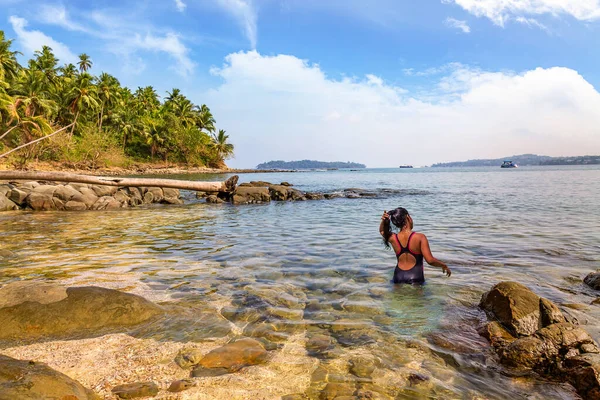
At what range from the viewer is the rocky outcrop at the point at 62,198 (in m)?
17.4

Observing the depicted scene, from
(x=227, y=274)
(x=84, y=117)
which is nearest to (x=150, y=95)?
(x=84, y=117)

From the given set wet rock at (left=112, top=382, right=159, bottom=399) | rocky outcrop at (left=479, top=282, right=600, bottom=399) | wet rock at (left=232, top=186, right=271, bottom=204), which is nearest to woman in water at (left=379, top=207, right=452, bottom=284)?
rocky outcrop at (left=479, top=282, right=600, bottom=399)

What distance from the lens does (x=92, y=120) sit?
2808 inches

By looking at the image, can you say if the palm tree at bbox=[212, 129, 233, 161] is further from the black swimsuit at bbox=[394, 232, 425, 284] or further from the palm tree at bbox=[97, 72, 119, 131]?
the black swimsuit at bbox=[394, 232, 425, 284]

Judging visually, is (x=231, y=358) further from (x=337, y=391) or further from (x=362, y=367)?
(x=362, y=367)

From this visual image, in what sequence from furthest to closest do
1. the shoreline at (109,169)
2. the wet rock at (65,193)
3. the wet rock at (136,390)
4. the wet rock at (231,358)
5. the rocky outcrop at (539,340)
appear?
1. the shoreline at (109,169)
2. the wet rock at (65,193)
3. the wet rock at (231,358)
4. the rocky outcrop at (539,340)
5. the wet rock at (136,390)

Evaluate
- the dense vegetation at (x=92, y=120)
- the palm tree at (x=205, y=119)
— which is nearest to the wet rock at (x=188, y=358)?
the dense vegetation at (x=92, y=120)

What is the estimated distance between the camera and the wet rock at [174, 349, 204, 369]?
3.50 meters

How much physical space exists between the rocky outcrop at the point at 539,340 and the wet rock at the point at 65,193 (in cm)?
2032

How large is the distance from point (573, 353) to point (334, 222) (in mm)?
11627

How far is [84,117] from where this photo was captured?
65.3 meters

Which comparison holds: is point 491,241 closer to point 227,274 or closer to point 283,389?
point 227,274

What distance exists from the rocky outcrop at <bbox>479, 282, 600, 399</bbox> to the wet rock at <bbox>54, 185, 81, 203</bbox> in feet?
66.7

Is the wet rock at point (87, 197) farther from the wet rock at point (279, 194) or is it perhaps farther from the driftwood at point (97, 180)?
the wet rock at point (279, 194)
